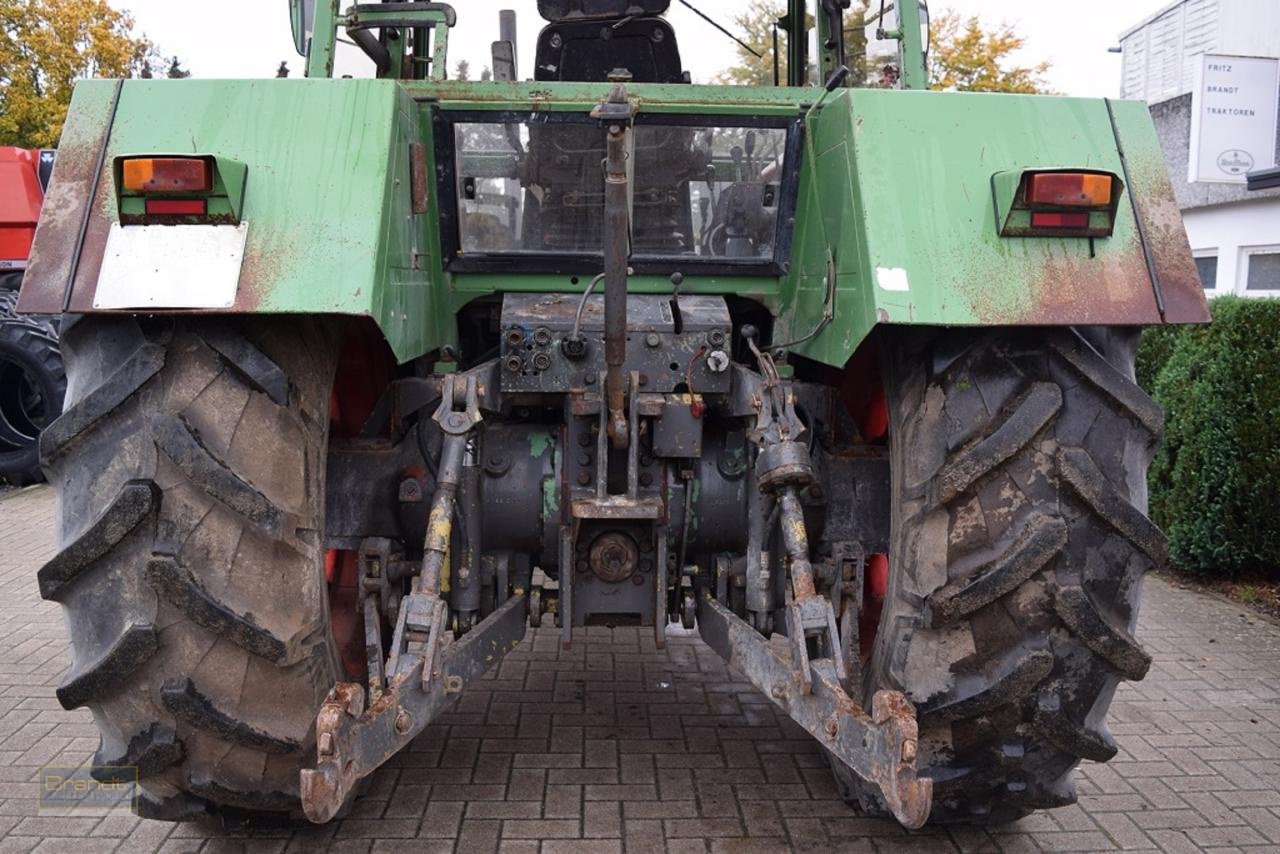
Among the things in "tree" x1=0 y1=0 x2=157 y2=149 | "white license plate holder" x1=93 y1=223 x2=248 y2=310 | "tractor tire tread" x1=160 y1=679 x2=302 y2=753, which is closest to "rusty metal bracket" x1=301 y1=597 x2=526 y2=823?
"tractor tire tread" x1=160 y1=679 x2=302 y2=753

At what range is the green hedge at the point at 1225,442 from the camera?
20.8 ft

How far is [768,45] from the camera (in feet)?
17.0

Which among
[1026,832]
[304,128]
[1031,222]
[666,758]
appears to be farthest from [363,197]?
[1026,832]

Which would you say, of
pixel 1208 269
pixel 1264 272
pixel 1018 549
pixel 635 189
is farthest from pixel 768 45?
pixel 1208 269

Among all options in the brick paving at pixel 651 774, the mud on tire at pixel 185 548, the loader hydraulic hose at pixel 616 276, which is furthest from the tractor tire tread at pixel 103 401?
the brick paving at pixel 651 774

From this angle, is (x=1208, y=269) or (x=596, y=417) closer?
(x=596, y=417)

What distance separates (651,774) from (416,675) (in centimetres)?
144

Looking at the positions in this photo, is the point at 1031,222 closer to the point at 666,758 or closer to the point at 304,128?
the point at 304,128

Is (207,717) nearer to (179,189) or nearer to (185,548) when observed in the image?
(185,548)

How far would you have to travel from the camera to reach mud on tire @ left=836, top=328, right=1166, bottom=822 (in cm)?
272

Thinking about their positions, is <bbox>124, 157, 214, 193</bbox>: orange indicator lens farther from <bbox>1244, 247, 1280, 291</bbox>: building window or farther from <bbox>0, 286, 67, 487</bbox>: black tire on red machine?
<bbox>1244, 247, 1280, 291</bbox>: building window

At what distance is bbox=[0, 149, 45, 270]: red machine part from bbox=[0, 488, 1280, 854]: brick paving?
7.74 m

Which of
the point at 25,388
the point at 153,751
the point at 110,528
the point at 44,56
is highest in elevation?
the point at 44,56

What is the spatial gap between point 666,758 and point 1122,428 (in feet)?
6.54
